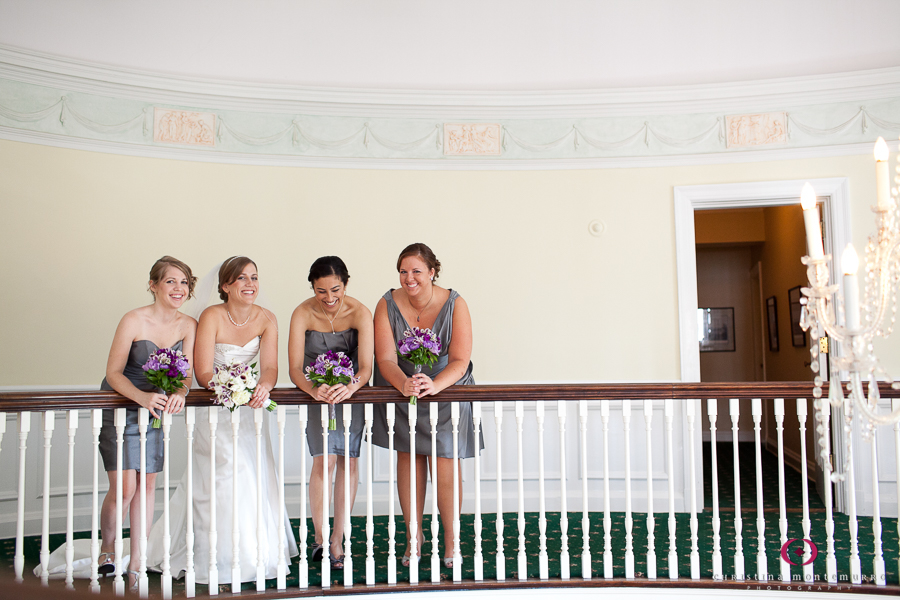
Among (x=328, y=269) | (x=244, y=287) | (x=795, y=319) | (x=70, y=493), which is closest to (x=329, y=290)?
(x=328, y=269)

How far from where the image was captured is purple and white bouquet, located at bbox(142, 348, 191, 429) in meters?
2.95

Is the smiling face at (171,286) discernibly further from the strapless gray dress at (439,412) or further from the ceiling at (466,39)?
the ceiling at (466,39)

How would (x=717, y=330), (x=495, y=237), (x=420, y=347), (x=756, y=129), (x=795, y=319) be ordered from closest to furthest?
(x=420, y=347) < (x=756, y=129) < (x=495, y=237) < (x=795, y=319) < (x=717, y=330)

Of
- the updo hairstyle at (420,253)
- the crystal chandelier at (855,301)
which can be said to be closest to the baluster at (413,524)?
the updo hairstyle at (420,253)

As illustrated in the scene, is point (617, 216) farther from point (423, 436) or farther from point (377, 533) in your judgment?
point (377, 533)

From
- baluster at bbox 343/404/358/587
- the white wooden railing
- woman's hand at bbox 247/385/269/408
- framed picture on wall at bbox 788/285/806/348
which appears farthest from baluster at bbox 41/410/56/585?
framed picture on wall at bbox 788/285/806/348

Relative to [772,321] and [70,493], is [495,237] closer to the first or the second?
[70,493]

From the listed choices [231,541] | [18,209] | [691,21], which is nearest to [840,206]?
[691,21]

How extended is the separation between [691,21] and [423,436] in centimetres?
330

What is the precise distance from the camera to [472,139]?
5180mm

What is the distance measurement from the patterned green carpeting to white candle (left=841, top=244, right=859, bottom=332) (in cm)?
210

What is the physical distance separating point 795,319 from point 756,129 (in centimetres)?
253

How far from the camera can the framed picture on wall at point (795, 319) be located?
6.53 meters

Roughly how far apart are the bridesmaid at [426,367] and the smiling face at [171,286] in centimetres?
98
